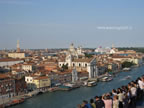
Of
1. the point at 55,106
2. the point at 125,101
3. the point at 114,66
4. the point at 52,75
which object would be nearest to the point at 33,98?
the point at 55,106

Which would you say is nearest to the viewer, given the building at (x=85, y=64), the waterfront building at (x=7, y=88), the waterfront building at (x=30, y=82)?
the waterfront building at (x=7, y=88)

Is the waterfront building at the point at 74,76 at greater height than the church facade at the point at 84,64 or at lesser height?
lesser

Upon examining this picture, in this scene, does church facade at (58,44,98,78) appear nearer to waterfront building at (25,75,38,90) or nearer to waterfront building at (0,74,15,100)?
waterfront building at (25,75,38,90)

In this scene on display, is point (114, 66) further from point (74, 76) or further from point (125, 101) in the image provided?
point (125, 101)

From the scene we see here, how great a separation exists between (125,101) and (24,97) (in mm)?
5273

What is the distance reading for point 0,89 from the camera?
243 inches

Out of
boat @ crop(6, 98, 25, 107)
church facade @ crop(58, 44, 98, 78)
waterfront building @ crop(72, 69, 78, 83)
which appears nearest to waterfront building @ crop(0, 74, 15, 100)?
boat @ crop(6, 98, 25, 107)

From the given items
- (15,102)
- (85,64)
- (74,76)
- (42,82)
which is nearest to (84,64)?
(85,64)

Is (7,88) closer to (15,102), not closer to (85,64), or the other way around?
(15,102)

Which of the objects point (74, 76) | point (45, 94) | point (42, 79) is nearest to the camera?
point (45, 94)

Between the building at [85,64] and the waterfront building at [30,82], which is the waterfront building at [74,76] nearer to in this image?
the building at [85,64]

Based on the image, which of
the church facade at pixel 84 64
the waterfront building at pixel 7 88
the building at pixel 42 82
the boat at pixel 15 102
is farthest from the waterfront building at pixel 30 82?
the church facade at pixel 84 64

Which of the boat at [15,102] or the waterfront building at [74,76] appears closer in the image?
the boat at [15,102]

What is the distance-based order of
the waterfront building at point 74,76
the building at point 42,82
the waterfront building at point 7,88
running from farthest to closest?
the waterfront building at point 74,76 → the building at point 42,82 → the waterfront building at point 7,88
